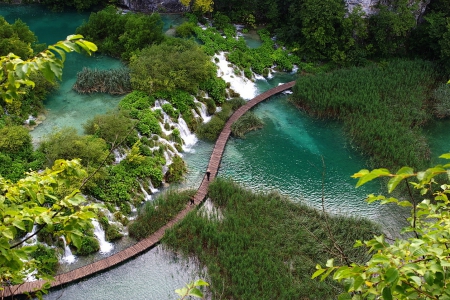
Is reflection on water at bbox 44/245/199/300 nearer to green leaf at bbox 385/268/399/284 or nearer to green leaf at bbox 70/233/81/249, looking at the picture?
green leaf at bbox 70/233/81/249

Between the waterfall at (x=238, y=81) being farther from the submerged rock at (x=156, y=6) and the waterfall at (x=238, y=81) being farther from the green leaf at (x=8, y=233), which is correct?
the green leaf at (x=8, y=233)

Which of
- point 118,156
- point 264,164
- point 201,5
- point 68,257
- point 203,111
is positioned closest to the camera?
point 68,257

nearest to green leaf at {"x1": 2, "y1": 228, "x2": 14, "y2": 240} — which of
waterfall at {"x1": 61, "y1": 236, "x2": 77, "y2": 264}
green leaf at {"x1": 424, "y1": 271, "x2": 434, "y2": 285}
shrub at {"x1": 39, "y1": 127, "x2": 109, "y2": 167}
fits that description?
green leaf at {"x1": 424, "y1": 271, "x2": 434, "y2": 285}

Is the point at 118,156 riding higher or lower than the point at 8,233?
lower

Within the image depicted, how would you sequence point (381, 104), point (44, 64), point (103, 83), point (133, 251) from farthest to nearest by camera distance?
point (381, 104), point (103, 83), point (133, 251), point (44, 64)

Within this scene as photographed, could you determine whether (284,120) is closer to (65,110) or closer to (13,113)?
(65,110)

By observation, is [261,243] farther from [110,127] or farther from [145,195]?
[110,127]

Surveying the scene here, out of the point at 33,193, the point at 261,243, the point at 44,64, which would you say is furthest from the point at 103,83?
the point at 44,64

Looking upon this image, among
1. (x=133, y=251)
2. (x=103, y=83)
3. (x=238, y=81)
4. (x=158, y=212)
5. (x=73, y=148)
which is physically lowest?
(x=133, y=251)
